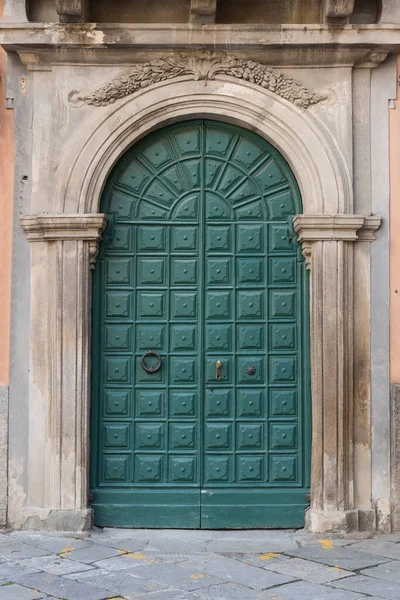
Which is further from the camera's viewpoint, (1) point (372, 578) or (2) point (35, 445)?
(2) point (35, 445)

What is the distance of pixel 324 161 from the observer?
6.81m

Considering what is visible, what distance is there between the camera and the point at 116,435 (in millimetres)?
6922

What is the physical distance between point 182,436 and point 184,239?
1657mm

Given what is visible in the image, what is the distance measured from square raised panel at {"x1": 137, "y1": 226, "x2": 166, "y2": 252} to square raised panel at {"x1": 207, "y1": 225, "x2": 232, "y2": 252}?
39 cm

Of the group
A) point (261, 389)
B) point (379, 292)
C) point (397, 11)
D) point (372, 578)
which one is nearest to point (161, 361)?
point (261, 389)

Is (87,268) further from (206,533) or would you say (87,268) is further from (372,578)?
(372,578)

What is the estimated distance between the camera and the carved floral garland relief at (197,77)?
22.6 ft

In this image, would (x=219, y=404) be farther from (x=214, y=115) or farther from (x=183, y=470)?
(x=214, y=115)

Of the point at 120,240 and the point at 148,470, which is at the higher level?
the point at 120,240

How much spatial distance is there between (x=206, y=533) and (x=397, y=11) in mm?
4583

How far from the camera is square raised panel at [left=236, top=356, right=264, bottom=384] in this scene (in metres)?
6.94

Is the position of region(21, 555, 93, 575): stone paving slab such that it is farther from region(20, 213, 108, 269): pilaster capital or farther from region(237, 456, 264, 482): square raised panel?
region(20, 213, 108, 269): pilaster capital

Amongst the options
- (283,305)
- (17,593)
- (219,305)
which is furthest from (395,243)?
(17,593)

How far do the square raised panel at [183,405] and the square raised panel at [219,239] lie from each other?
1.25 metres
